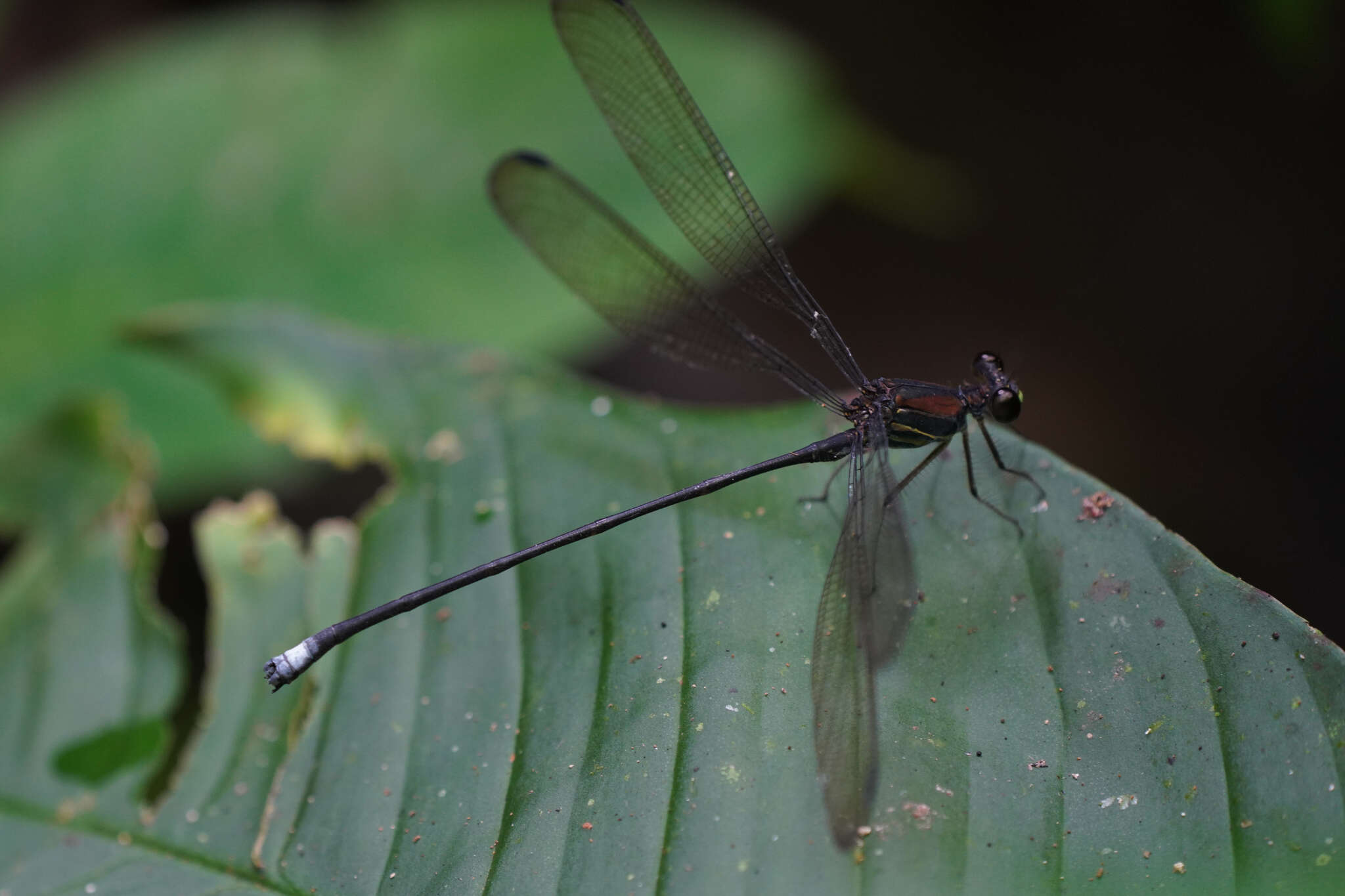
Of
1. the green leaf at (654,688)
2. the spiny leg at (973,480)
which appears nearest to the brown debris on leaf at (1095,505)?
the green leaf at (654,688)

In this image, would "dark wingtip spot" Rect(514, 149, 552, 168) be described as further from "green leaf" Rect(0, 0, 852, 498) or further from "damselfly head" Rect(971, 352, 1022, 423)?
"damselfly head" Rect(971, 352, 1022, 423)

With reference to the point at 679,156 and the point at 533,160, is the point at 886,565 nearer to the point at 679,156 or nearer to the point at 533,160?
the point at 679,156

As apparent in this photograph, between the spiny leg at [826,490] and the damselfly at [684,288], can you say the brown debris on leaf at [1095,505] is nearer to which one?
the damselfly at [684,288]

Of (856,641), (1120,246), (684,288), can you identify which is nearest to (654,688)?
(856,641)

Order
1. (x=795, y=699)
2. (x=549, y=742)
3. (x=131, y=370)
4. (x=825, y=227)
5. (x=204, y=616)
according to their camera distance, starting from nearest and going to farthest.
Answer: (x=795, y=699) < (x=549, y=742) < (x=131, y=370) < (x=204, y=616) < (x=825, y=227)

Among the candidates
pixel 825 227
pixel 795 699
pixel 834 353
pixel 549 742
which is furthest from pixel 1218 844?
pixel 825 227

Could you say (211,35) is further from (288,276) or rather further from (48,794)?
(48,794)
